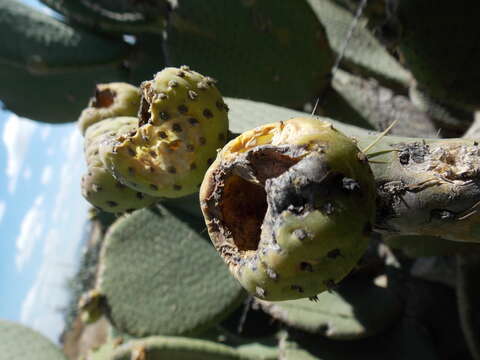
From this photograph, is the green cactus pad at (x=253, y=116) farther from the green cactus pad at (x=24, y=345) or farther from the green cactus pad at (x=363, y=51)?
the green cactus pad at (x=24, y=345)

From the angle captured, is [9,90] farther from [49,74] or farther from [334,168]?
[334,168]

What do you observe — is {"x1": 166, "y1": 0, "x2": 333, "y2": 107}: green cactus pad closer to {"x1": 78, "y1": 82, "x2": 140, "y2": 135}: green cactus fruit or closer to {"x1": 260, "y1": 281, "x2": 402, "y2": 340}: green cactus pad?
{"x1": 78, "y1": 82, "x2": 140, "y2": 135}: green cactus fruit

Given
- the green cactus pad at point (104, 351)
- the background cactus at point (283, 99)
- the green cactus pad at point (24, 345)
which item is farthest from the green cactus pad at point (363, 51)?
the green cactus pad at point (24, 345)

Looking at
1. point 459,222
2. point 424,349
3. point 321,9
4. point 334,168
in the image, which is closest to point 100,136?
point 334,168

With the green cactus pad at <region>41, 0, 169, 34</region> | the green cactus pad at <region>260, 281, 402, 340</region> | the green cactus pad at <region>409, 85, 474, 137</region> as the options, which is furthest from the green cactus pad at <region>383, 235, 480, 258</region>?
the green cactus pad at <region>41, 0, 169, 34</region>

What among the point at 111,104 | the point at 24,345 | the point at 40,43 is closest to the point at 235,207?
the point at 111,104

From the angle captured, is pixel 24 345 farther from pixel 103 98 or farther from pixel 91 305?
pixel 103 98

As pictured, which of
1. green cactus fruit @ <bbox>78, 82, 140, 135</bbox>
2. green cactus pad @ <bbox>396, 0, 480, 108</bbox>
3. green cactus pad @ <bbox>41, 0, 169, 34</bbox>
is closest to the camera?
green cactus fruit @ <bbox>78, 82, 140, 135</bbox>

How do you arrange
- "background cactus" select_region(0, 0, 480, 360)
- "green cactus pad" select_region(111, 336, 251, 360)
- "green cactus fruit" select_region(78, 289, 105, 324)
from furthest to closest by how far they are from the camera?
1. "green cactus fruit" select_region(78, 289, 105, 324)
2. "green cactus pad" select_region(111, 336, 251, 360)
3. "background cactus" select_region(0, 0, 480, 360)
